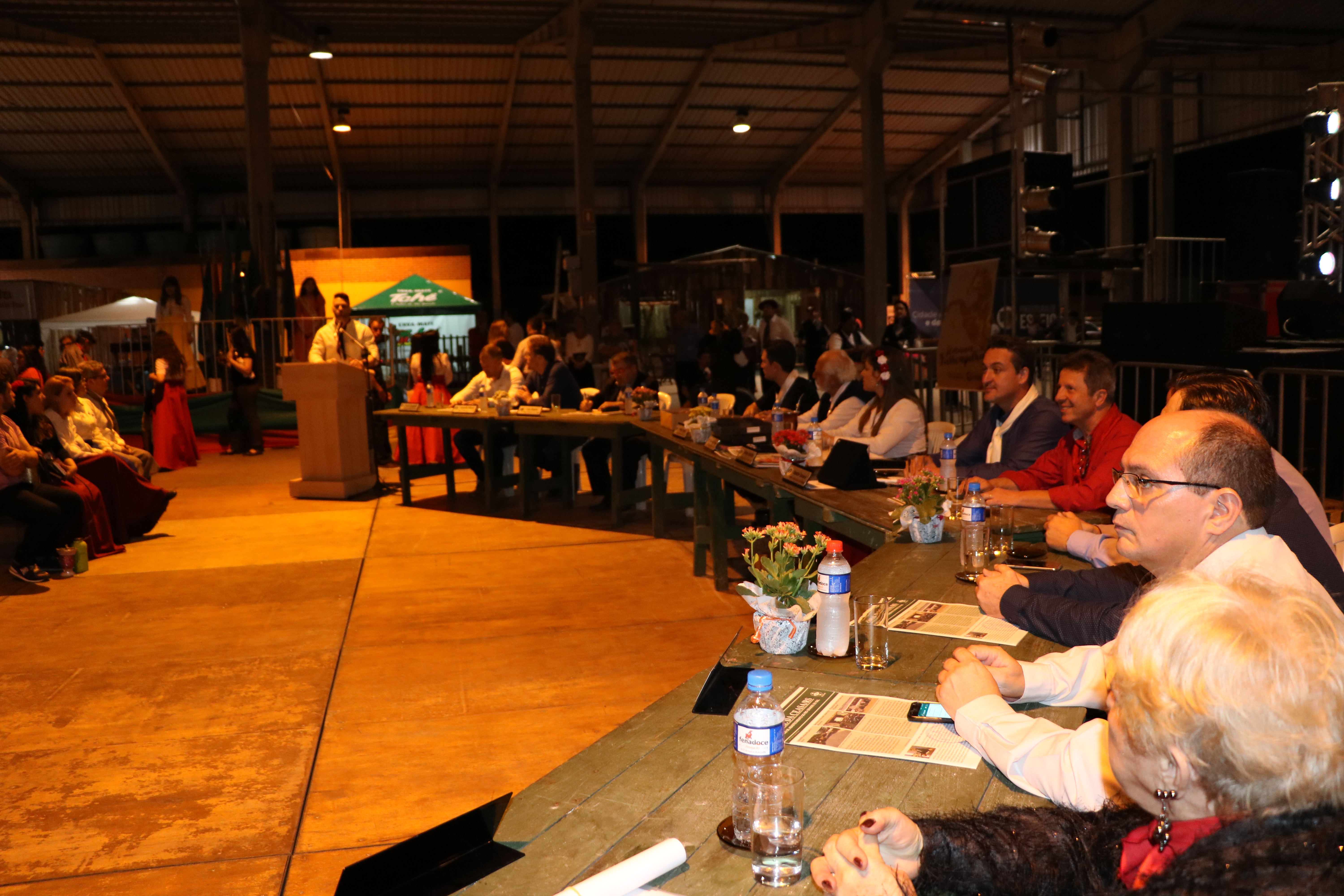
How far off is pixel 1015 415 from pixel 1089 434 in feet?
2.69

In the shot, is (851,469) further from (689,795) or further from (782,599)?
(689,795)

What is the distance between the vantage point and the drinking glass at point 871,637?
2371mm

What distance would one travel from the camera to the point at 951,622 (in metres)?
2.68

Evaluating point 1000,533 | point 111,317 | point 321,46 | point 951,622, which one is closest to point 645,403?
point 1000,533

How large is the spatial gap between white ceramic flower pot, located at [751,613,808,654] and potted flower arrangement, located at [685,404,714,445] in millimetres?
3908

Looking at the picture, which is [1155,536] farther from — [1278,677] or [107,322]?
[107,322]

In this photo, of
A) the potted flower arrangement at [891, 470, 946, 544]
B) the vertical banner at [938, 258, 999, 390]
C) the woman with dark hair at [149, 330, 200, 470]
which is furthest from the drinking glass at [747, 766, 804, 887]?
the woman with dark hair at [149, 330, 200, 470]

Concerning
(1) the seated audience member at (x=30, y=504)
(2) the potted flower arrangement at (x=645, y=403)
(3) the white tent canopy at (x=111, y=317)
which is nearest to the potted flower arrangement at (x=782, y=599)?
(2) the potted flower arrangement at (x=645, y=403)

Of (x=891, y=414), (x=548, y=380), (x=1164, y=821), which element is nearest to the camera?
(x=1164, y=821)

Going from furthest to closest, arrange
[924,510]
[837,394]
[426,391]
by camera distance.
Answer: [426,391], [837,394], [924,510]

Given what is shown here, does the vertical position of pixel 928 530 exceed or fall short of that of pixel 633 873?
it exceeds it

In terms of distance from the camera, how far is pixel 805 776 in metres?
1.83

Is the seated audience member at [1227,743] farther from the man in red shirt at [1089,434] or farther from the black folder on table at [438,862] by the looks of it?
the man in red shirt at [1089,434]

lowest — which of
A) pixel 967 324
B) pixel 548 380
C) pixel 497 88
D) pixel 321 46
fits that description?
pixel 548 380
